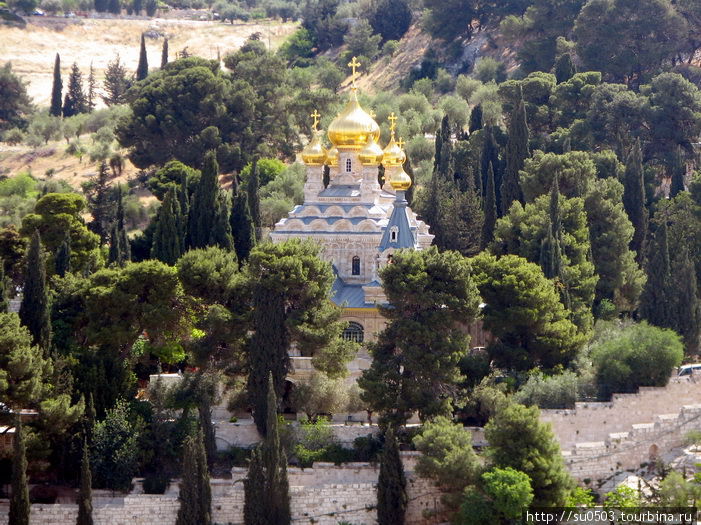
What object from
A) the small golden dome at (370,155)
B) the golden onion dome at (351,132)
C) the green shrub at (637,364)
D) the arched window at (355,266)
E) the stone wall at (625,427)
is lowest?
the stone wall at (625,427)

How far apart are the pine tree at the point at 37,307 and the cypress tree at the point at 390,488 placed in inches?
409

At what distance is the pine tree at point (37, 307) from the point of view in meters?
51.4

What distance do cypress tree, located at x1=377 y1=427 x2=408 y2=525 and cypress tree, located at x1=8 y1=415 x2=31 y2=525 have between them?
9.31 metres

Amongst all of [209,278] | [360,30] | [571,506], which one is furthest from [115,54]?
[571,506]

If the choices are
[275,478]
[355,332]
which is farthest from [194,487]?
[355,332]

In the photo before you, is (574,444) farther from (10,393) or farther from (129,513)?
(10,393)

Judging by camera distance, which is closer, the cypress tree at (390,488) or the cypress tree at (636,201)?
the cypress tree at (390,488)

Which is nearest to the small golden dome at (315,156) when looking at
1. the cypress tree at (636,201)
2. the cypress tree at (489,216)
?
the cypress tree at (489,216)

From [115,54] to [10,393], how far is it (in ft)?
292

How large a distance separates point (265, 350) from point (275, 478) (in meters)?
5.30

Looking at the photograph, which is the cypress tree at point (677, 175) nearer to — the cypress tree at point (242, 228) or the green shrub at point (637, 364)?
the cypress tree at point (242, 228)

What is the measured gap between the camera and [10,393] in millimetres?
48750

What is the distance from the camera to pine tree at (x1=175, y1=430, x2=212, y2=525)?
1877 inches

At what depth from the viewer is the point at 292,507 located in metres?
48.7
